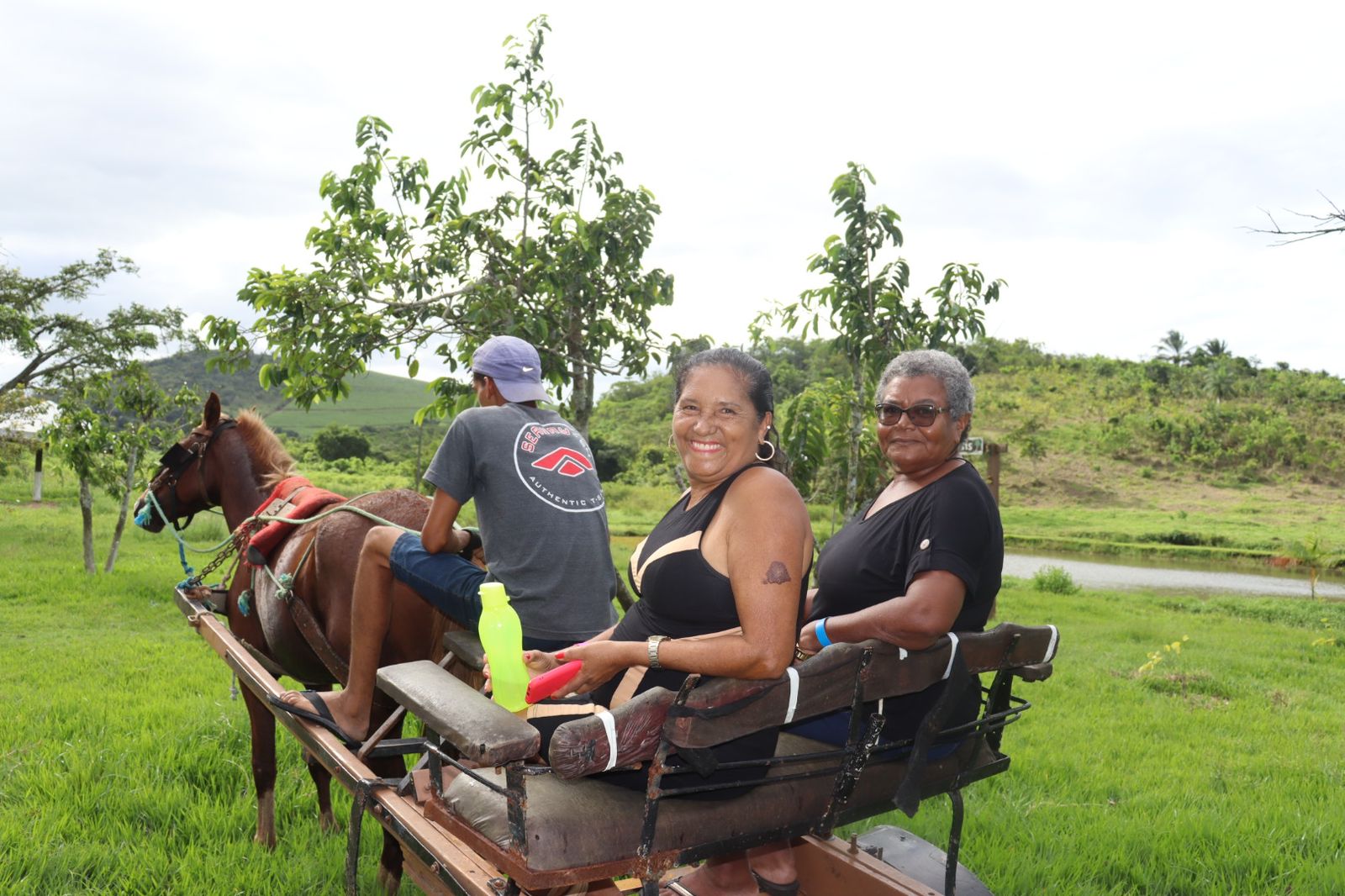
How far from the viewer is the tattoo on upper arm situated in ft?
7.09

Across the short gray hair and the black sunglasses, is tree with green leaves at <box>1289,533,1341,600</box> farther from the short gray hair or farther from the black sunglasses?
the black sunglasses

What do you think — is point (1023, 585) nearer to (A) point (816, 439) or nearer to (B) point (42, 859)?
(A) point (816, 439)

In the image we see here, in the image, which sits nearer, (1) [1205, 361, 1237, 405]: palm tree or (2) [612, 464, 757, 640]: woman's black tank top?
(2) [612, 464, 757, 640]: woman's black tank top

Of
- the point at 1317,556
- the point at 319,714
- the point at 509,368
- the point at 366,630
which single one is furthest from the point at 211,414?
the point at 1317,556

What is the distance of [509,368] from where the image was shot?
12.1 feet

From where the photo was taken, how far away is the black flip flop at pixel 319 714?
346 centimetres

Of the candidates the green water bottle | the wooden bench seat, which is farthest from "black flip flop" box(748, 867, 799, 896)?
the green water bottle

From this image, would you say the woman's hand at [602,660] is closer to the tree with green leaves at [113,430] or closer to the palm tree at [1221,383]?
the tree with green leaves at [113,430]

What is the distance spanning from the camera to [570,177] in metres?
6.57

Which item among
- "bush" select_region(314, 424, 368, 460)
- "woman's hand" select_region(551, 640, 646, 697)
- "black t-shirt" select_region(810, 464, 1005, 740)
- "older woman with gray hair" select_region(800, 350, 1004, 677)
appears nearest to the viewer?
"woman's hand" select_region(551, 640, 646, 697)

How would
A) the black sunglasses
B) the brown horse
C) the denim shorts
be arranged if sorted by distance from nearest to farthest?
the black sunglasses
the denim shorts
the brown horse

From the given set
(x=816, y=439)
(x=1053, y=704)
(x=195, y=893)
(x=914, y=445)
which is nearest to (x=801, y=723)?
(x=914, y=445)

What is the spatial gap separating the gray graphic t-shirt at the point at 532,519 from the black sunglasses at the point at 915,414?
1.07 m

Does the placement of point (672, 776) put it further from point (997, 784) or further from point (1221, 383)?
point (1221, 383)
